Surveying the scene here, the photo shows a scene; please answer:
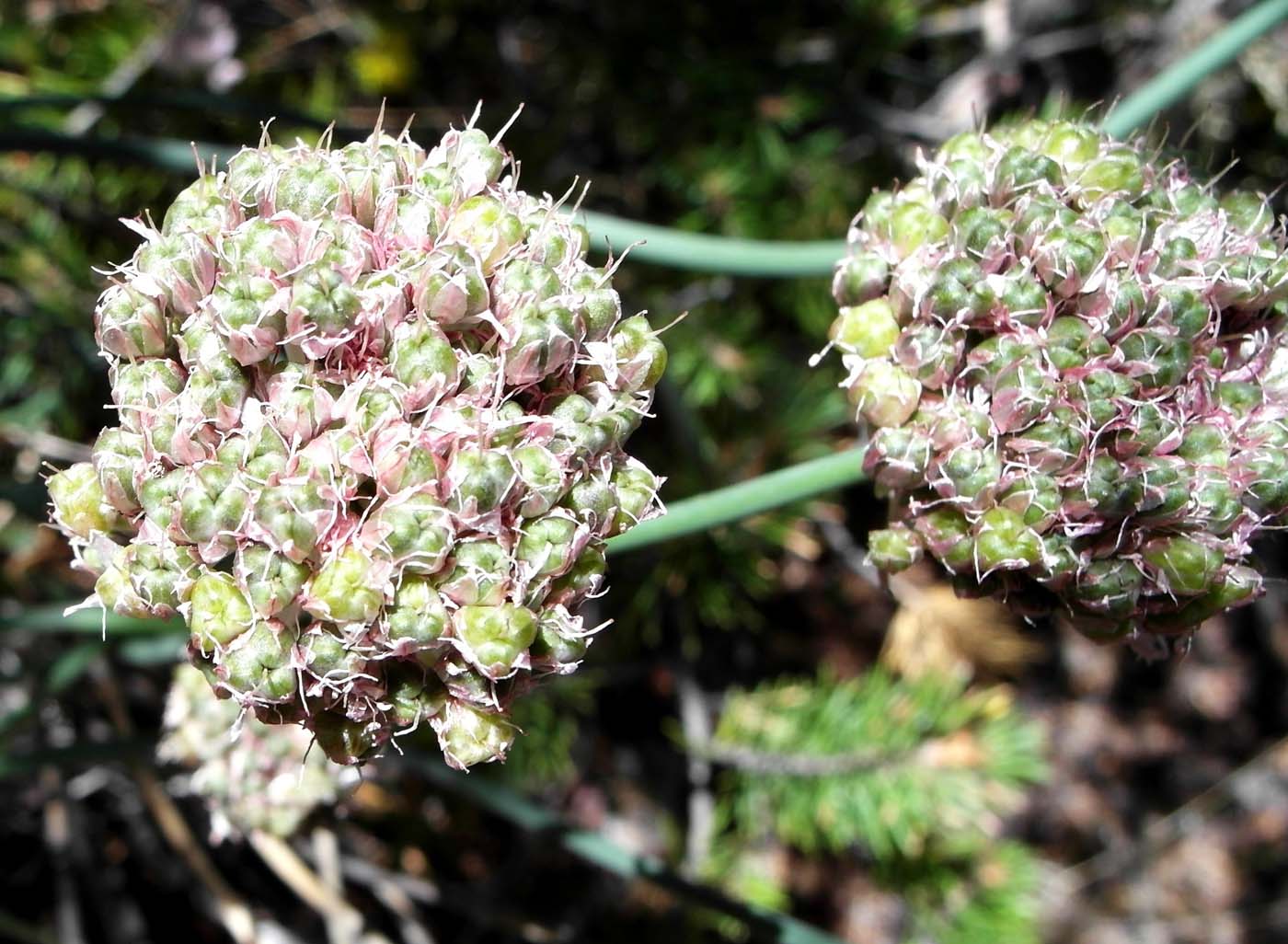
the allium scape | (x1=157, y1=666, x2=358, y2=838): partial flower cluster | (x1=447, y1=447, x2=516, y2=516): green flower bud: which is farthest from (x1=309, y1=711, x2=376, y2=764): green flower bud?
(x1=157, y1=666, x2=358, y2=838): partial flower cluster

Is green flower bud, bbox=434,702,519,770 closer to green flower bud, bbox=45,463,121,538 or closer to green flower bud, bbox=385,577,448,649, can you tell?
green flower bud, bbox=385,577,448,649

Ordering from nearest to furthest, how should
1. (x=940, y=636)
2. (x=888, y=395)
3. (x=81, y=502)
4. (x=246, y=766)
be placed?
1. (x=81, y=502)
2. (x=888, y=395)
3. (x=246, y=766)
4. (x=940, y=636)

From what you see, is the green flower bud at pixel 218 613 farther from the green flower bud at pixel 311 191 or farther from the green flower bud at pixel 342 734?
the green flower bud at pixel 311 191

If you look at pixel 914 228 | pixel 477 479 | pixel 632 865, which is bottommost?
pixel 632 865

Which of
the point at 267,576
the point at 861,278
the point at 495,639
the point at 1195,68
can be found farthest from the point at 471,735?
the point at 1195,68

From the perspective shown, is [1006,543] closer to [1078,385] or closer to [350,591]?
Result: [1078,385]

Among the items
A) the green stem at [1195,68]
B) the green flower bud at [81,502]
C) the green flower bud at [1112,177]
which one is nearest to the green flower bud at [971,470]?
the green flower bud at [1112,177]

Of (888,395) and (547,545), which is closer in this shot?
(547,545)

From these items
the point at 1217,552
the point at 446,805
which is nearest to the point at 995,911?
the point at 446,805

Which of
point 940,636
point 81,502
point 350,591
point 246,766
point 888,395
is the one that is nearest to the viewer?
point 350,591
